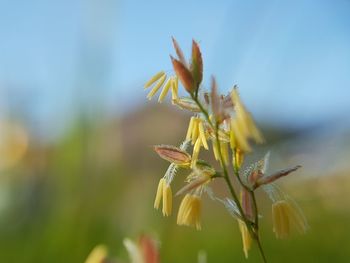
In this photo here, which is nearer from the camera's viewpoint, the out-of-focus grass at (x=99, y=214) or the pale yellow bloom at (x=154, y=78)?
the pale yellow bloom at (x=154, y=78)

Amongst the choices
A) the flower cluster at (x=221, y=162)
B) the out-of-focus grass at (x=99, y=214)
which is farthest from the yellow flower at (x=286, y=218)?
the out-of-focus grass at (x=99, y=214)

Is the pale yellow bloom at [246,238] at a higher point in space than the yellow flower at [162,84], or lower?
lower

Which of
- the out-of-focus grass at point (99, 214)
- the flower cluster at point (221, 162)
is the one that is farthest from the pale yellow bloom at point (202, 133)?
the out-of-focus grass at point (99, 214)

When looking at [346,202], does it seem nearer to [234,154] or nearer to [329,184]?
[329,184]

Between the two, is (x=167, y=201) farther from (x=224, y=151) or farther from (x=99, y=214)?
(x=99, y=214)

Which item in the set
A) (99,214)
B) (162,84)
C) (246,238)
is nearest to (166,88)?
(162,84)

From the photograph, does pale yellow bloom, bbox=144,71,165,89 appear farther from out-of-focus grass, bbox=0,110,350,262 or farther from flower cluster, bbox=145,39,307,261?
out-of-focus grass, bbox=0,110,350,262

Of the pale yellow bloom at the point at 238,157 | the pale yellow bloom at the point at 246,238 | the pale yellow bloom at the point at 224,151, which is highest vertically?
the pale yellow bloom at the point at 224,151

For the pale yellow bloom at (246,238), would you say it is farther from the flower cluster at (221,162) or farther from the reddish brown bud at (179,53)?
the reddish brown bud at (179,53)
